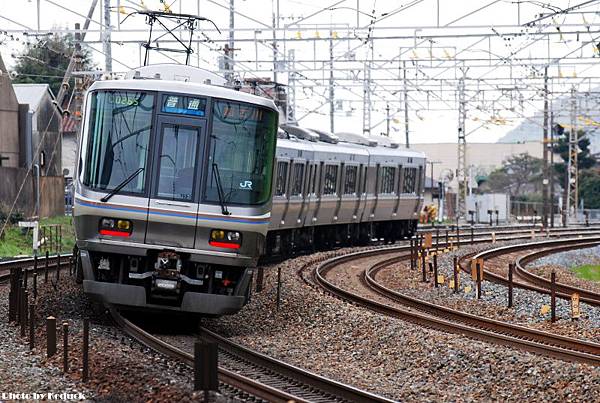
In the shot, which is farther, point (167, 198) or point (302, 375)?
point (167, 198)

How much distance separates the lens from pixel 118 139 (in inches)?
518

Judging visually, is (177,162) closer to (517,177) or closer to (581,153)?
(581,153)

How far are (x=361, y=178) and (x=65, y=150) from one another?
2607cm

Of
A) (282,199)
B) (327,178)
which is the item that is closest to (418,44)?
(327,178)

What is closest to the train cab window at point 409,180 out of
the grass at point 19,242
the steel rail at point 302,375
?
the grass at point 19,242

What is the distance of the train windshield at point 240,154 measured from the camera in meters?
13.2

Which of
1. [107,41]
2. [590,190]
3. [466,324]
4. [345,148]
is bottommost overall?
[466,324]

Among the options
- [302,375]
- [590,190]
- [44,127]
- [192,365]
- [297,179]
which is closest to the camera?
[302,375]

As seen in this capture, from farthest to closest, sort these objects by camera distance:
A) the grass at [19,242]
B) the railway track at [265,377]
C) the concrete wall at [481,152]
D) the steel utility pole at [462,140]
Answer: the concrete wall at [481,152] → the steel utility pole at [462,140] → the grass at [19,242] → the railway track at [265,377]

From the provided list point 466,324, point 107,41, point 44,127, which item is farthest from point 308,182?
point 44,127

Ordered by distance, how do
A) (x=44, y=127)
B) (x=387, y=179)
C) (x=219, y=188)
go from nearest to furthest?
(x=219, y=188) < (x=387, y=179) < (x=44, y=127)

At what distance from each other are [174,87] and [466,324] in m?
5.21

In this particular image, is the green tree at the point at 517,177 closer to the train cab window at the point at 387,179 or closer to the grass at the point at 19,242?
the train cab window at the point at 387,179

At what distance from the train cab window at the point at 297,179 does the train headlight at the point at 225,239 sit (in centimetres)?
1177
